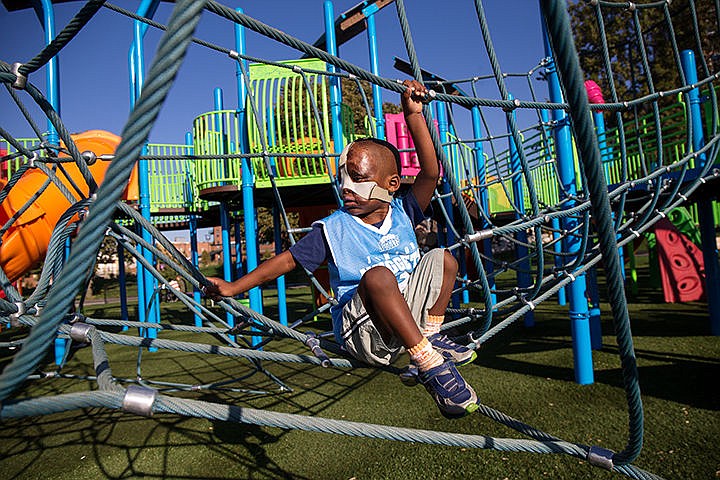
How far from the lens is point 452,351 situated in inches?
57.8

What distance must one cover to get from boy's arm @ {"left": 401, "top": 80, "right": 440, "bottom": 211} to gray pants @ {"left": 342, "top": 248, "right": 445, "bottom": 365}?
386 mm

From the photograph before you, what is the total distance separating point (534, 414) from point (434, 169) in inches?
71.8

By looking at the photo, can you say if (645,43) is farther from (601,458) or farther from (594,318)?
(601,458)

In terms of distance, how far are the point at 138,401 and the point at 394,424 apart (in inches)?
87.4

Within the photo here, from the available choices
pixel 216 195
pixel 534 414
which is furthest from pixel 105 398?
pixel 216 195

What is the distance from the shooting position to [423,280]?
4.62 ft

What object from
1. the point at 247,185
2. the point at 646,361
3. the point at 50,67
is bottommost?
the point at 646,361

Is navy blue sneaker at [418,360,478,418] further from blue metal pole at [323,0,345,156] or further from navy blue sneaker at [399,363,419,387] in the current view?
blue metal pole at [323,0,345,156]

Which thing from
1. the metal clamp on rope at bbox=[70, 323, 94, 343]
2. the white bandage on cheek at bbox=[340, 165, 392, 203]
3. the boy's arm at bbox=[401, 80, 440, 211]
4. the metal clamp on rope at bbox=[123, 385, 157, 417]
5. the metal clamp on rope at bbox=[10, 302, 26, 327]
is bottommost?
the metal clamp on rope at bbox=[123, 385, 157, 417]

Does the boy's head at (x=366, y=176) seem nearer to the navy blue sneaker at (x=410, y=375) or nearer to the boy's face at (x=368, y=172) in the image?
the boy's face at (x=368, y=172)

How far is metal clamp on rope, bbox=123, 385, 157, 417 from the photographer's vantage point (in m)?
0.77

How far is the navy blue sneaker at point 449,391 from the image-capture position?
1219 mm

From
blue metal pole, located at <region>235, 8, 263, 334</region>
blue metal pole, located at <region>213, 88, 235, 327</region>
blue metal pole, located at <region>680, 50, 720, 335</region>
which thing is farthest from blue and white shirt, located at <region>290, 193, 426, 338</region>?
blue metal pole, located at <region>213, 88, 235, 327</region>

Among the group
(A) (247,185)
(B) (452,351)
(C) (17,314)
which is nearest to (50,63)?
(A) (247,185)
